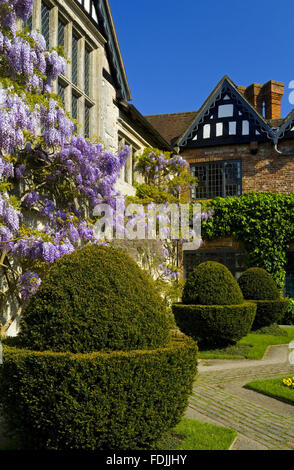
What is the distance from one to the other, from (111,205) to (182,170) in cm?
862

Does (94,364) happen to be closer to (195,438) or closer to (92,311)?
(92,311)

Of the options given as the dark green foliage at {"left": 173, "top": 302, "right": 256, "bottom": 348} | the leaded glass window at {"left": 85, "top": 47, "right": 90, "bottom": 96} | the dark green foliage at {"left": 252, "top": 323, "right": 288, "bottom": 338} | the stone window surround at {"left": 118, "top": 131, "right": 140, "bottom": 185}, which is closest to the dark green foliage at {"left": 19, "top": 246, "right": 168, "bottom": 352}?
the dark green foliage at {"left": 173, "top": 302, "right": 256, "bottom": 348}

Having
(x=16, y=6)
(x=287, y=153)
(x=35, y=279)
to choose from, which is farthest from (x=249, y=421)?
(x=287, y=153)

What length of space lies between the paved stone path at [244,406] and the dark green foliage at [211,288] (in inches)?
64.1

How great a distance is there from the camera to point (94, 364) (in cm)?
327

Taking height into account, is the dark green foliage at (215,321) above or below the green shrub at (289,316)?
above

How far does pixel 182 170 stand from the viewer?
18203 mm

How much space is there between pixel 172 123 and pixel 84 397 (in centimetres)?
2029

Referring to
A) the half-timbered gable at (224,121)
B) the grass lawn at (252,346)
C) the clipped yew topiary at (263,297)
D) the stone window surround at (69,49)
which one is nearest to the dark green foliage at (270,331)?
the grass lawn at (252,346)

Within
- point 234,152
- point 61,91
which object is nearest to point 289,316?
point 234,152

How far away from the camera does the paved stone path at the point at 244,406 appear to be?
4.36 m

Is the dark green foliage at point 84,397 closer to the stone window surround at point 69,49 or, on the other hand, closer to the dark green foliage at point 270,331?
the stone window surround at point 69,49

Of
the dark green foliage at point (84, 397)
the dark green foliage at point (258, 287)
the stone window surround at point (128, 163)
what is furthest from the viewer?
the stone window surround at point (128, 163)
